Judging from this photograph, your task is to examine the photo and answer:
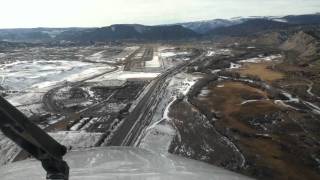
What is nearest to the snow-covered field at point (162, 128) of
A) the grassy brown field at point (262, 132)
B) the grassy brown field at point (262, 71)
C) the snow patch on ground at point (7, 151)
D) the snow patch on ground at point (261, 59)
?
the grassy brown field at point (262, 132)

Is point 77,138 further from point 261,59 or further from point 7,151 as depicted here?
point 261,59

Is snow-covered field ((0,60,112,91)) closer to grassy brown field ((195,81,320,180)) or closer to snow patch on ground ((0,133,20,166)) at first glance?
grassy brown field ((195,81,320,180))

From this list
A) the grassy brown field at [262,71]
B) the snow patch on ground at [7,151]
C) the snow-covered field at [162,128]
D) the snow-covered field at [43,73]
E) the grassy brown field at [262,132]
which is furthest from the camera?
the grassy brown field at [262,71]

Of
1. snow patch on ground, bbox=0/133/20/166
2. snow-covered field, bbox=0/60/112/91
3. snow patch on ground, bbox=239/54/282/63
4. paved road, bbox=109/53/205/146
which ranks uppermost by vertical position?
snow patch on ground, bbox=0/133/20/166

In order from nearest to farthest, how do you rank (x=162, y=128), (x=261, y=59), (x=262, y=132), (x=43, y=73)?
(x=262, y=132)
(x=162, y=128)
(x=43, y=73)
(x=261, y=59)

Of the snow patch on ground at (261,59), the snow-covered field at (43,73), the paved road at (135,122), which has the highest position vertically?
the paved road at (135,122)

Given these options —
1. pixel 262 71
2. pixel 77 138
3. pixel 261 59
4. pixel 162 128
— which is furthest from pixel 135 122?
pixel 261 59

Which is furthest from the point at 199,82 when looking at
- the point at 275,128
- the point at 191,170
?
the point at 191,170

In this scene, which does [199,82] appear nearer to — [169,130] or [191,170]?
[169,130]

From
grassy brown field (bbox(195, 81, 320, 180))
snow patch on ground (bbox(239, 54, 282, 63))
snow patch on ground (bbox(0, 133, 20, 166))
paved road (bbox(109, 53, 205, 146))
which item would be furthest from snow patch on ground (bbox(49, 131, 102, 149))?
snow patch on ground (bbox(239, 54, 282, 63))

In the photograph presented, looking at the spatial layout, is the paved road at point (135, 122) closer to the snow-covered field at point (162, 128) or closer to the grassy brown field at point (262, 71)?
the snow-covered field at point (162, 128)

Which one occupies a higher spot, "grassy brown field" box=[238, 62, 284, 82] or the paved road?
the paved road
